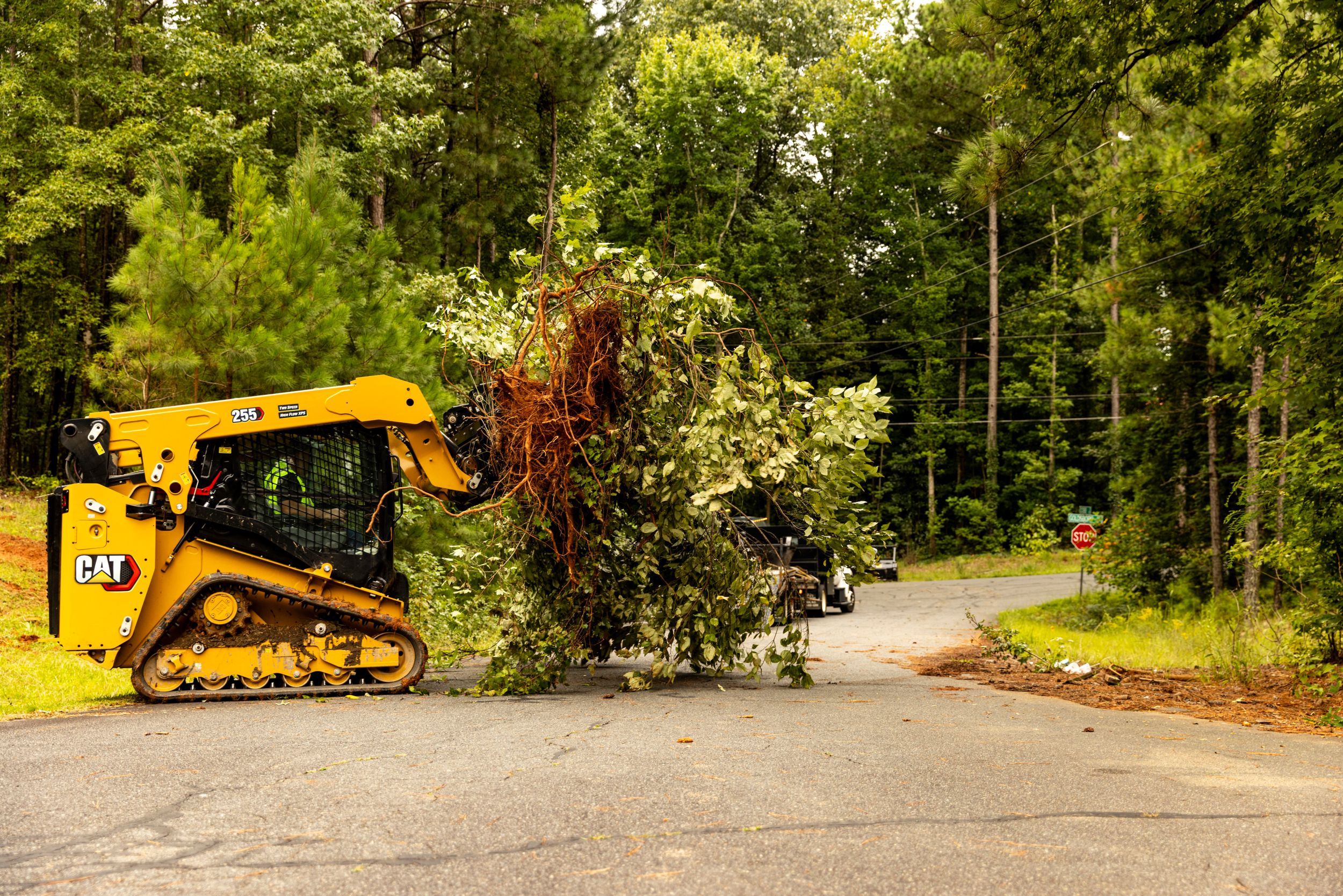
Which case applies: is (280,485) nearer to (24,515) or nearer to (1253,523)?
(1253,523)

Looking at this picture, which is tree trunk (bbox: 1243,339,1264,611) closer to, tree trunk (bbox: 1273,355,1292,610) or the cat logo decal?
tree trunk (bbox: 1273,355,1292,610)

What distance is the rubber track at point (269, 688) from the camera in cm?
840

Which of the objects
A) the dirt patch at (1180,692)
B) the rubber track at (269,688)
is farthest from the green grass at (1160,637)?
the rubber track at (269,688)

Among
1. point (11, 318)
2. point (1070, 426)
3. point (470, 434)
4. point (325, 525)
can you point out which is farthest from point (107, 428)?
point (1070, 426)

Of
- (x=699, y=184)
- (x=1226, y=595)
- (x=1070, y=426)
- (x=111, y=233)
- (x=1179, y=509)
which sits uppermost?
(x=699, y=184)

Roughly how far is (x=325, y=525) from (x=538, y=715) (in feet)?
9.23

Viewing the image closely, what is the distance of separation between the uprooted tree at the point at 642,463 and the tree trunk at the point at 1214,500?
1214cm

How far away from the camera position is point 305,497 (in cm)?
912

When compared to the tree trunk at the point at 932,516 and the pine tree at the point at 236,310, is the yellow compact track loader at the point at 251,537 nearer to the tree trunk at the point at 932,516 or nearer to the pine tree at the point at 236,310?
the pine tree at the point at 236,310

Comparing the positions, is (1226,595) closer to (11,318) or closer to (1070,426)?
(1070,426)

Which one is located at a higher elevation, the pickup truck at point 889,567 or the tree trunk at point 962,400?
the tree trunk at point 962,400

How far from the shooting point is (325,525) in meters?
9.15

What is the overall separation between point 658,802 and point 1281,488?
27.0 feet

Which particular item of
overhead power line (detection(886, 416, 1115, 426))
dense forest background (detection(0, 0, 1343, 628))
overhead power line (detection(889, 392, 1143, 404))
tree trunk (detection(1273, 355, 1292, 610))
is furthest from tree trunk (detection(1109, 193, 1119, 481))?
tree trunk (detection(1273, 355, 1292, 610))
